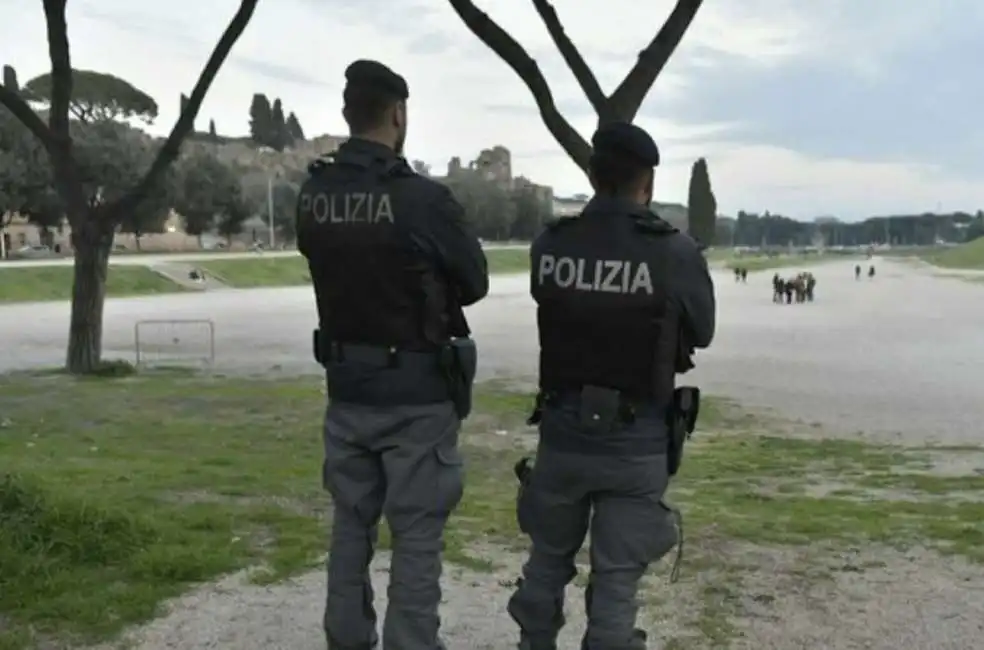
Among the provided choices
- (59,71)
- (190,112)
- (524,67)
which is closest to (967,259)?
(190,112)

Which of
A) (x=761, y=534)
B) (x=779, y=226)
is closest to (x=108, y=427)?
(x=761, y=534)

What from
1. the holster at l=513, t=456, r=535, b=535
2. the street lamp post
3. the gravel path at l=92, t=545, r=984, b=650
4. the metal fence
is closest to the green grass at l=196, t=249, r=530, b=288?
the street lamp post

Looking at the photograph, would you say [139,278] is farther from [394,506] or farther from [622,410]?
[622,410]

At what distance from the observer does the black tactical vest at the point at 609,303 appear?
10.8 feet

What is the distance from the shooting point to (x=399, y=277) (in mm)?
3393

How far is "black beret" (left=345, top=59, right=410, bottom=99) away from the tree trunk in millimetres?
11724

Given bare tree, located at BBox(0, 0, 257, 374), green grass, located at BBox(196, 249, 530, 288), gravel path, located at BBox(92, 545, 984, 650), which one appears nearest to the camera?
gravel path, located at BBox(92, 545, 984, 650)

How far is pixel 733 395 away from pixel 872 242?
18840 cm

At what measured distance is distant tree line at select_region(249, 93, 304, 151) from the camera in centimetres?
14000

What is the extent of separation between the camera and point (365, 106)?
3.45 meters

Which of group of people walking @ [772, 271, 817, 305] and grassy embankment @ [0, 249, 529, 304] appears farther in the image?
group of people walking @ [772, 271, 817, 305]

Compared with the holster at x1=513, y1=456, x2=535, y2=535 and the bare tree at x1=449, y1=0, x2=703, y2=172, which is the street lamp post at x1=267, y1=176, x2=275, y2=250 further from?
the holster at x1=513, y1=456, x2=535, y2=535

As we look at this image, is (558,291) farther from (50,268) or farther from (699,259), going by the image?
(50,268)

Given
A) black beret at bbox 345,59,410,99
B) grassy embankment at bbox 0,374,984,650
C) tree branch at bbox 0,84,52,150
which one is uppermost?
tree branch at bbox 0,84,52,150
